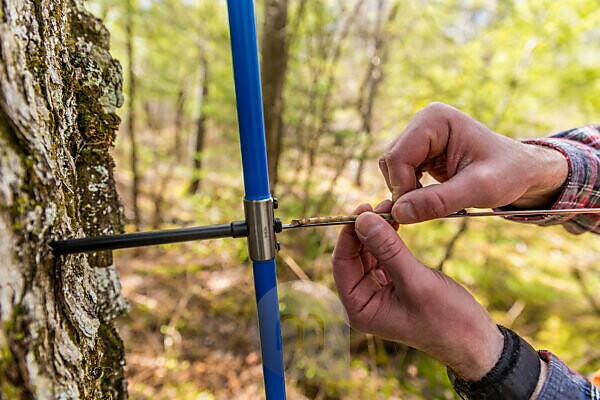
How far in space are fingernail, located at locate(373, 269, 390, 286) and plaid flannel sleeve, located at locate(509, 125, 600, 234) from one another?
424 mm

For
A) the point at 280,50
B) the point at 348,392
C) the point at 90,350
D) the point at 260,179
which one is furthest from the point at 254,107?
the point at 280,50

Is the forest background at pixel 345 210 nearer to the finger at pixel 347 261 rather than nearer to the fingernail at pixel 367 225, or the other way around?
the finger at pixel 347 261

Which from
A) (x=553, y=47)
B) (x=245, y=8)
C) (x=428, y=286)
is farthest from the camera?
(x=553, y=47)

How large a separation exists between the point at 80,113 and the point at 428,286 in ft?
2.31

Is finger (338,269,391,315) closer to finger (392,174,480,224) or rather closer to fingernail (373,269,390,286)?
fingernail (373,269,390,286)

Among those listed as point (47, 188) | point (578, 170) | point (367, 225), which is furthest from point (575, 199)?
point (47, 188)

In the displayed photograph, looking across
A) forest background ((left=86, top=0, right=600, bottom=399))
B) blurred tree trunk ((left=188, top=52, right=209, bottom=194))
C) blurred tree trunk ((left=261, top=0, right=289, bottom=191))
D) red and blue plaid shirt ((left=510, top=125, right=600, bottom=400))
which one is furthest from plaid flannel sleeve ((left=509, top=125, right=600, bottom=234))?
blurred tree trunk ((left=188, top=52, right=209, bottom=194))

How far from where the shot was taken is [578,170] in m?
0.89

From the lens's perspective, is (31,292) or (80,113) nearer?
(31,292)

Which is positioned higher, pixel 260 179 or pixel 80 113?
pixel 80 113

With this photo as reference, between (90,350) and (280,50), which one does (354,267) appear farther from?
(280,50)

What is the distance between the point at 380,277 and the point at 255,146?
1.42 feet

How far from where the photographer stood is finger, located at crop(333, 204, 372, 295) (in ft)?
2.56

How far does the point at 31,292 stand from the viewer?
441 mm
